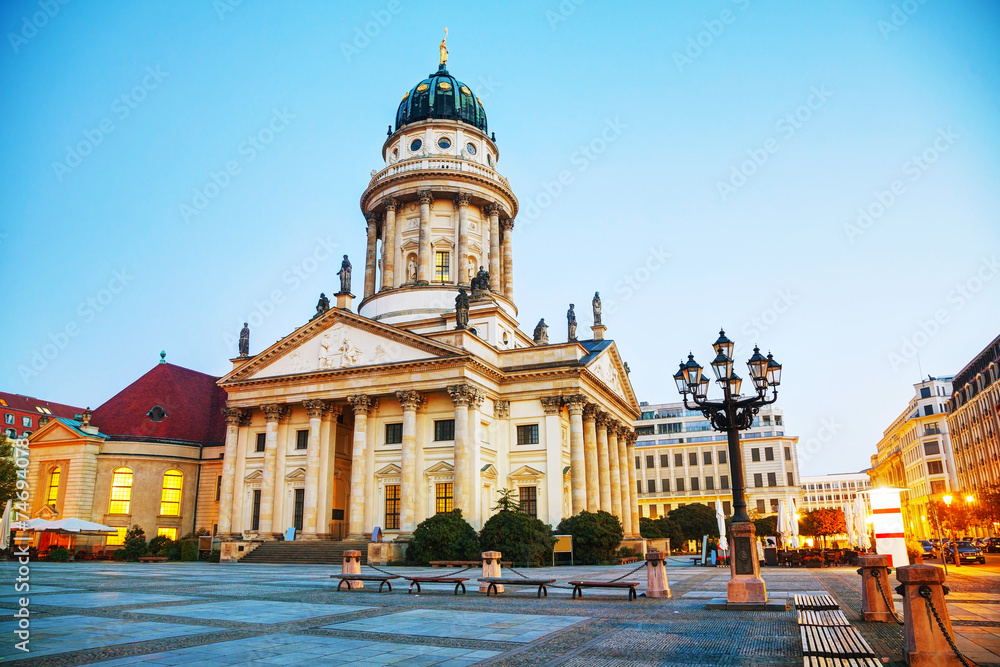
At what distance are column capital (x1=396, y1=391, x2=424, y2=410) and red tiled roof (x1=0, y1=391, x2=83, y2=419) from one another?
5918cm

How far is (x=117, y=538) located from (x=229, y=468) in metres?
10.6

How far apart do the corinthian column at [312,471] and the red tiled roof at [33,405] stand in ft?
176

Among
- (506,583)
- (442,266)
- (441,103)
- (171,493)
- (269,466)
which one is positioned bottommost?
(506,583)

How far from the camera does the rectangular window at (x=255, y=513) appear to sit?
4497 cm

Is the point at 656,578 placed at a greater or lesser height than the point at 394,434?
lesser

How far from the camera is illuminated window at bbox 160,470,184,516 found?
50938mm

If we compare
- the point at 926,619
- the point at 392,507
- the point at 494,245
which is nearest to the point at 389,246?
the point at 494,245

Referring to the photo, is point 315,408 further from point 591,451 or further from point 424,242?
point 591,451

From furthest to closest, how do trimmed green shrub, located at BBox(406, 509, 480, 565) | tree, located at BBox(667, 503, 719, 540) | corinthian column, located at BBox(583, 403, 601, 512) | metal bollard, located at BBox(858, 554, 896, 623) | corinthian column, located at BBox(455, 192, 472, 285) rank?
1. tree, located at BBox(667, 503, 719, 540)
2. corinthian column, located at BBox(455, 192, 472, 285)
3. corinthian column, located at BBox(583, 403, 601, 512)
4. trimmed green shrub, located at BBox(406, 509, 480, 565)
5. metal bollard, located at BBox(858, 554, 896, 623)

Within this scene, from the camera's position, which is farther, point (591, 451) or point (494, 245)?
point (494, 245)

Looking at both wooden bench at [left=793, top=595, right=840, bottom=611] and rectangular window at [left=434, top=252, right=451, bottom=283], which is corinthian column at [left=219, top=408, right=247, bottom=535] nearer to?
rectangular window at [left=434, top=252, right=451, bottom=283]

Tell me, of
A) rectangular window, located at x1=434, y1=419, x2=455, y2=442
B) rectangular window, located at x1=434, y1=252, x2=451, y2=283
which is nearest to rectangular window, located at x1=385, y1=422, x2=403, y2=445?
rectangular window, located at x1=434, y1=419, x2=455, y2=442

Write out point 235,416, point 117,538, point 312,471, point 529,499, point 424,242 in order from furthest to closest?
point 424,242
point 117,538
point 235,416
point 529,499
point 312,471

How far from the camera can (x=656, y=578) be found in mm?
18094
